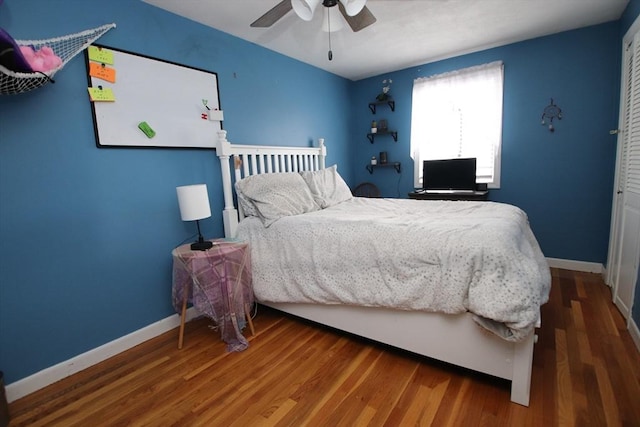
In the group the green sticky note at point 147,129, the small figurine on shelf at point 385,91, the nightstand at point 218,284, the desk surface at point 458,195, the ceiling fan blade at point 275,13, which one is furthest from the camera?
the small figurine on shelf at point 385,91

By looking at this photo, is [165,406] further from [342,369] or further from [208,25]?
[208,25]

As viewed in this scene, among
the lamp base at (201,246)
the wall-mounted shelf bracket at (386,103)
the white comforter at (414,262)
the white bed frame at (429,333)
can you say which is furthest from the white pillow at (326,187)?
the wall-mounted shelf bracket at (386,103)

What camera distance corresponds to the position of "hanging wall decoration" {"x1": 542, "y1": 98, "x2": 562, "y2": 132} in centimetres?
308

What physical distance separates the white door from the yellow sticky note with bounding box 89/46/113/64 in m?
3.50

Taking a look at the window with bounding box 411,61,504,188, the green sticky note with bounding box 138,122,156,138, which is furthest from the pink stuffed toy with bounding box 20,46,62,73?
the window with bounding box 411,61,504,188

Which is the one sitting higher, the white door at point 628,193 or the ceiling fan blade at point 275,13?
the ceiling fan blade at point 275,13

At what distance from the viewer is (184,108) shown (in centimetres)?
234

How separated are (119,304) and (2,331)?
1.79ft

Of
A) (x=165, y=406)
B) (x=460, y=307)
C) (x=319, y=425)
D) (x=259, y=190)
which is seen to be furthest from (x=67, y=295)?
(x=460, y=307)

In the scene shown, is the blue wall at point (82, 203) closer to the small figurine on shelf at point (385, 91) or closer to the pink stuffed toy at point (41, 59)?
the pink stuffed toy at point (41, 59)

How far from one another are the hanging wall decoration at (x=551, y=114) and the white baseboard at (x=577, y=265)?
1.35m

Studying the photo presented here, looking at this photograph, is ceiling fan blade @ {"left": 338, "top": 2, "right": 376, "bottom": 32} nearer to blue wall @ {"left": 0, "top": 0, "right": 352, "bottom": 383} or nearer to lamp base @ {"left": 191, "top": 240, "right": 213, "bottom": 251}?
blue wall @ {"left": 0, "top": 0, "right": 352, "bottom": 383}

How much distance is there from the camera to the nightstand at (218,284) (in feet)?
6.39

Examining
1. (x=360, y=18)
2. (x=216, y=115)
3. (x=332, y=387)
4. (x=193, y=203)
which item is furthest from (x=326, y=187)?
(x=332, y=387)
